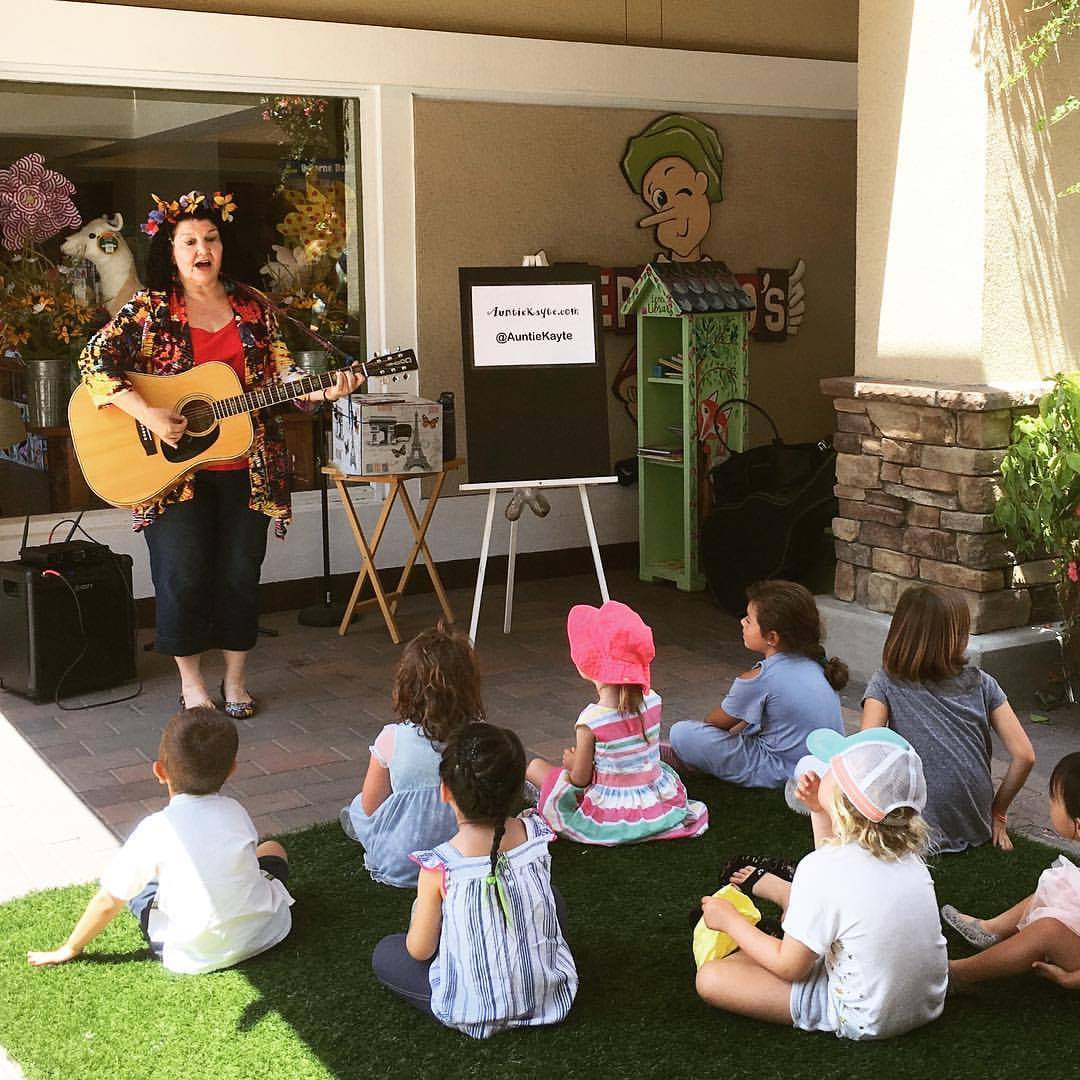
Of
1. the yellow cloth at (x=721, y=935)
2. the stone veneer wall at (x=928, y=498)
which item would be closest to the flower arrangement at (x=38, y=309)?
the stone veneer wall at (x=928, y=498)

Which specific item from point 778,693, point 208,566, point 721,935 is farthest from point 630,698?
point 208,566

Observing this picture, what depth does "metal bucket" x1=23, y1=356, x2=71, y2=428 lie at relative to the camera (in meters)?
6.40

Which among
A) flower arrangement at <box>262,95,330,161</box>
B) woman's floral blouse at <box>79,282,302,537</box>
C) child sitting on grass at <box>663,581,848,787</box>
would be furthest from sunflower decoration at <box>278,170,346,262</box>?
child sitting on grass at <box>663,581,848,787</box>

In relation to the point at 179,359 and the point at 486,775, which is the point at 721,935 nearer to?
the point at 486,775

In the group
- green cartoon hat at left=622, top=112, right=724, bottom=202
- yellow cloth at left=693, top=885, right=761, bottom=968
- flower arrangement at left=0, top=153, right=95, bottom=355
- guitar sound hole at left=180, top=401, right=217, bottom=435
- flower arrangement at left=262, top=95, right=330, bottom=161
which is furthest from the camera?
green cartoon hat at left=622, top=112, right=724, bottom=202

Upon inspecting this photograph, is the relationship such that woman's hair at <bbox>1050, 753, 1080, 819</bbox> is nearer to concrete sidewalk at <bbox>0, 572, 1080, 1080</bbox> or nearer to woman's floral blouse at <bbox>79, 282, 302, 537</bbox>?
concrete sidewalk at <bbox>0, 572, 1080, 1080</bbox>

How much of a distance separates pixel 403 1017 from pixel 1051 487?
2867 mm

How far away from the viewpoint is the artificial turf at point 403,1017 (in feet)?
9.71

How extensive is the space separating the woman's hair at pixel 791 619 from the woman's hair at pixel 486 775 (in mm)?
1429

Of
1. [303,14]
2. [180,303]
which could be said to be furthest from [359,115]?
[180,303]

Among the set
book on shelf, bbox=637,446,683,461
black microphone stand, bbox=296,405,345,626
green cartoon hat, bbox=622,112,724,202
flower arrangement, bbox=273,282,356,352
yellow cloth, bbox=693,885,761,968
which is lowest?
yellow cloth, bbox=693,885,761,968

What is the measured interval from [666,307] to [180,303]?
274 centimetres

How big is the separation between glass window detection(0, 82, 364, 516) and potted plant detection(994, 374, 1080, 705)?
3090 millimetres

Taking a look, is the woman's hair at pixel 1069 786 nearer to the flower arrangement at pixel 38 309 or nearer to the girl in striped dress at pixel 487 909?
the girl in striped dress at pixel 487 909
